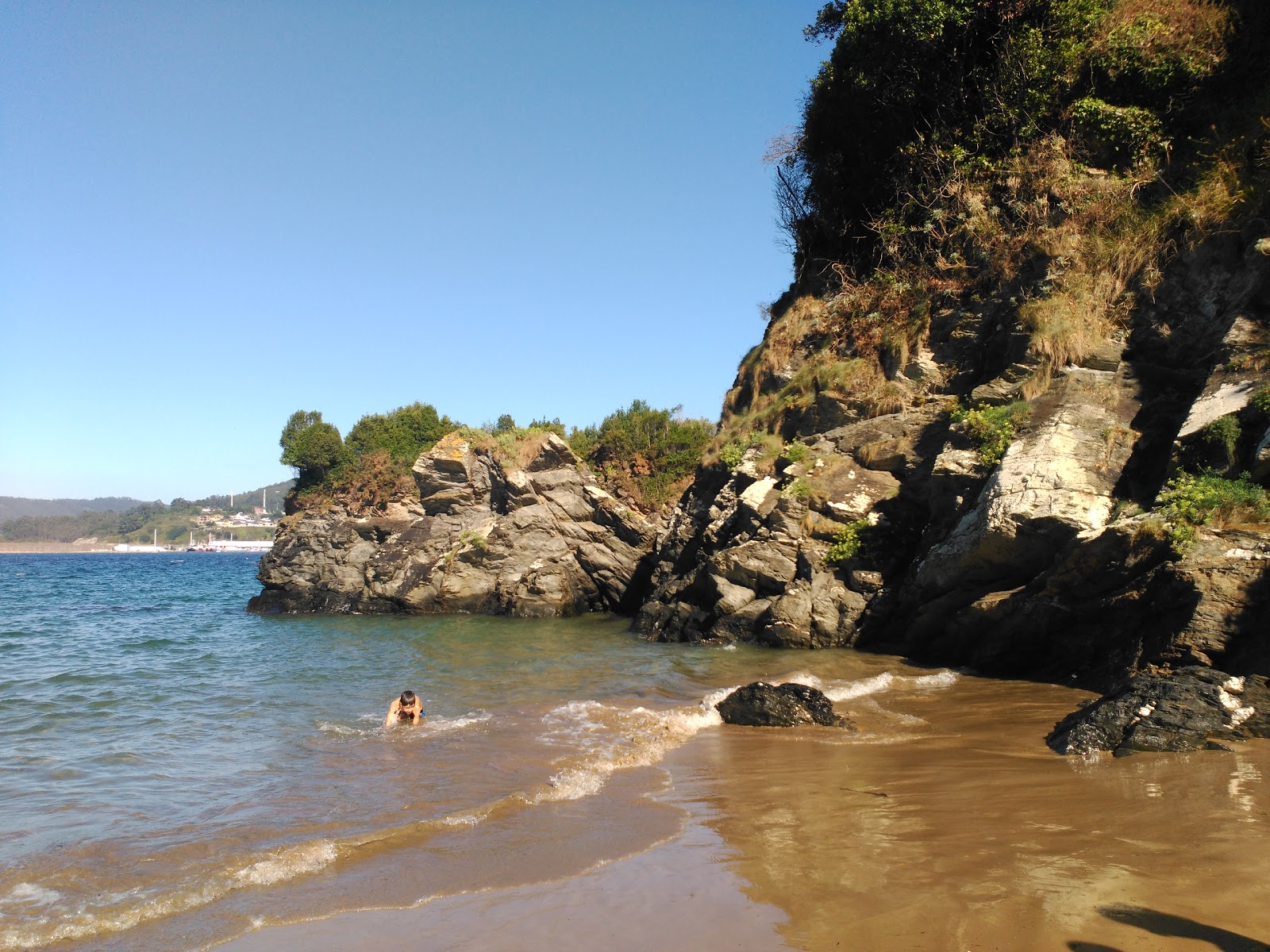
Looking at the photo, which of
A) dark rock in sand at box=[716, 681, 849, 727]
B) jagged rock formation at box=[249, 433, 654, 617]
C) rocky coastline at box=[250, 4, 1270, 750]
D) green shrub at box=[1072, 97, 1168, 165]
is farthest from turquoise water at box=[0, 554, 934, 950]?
green shrub at box=[1072, 97, 1168, 165]

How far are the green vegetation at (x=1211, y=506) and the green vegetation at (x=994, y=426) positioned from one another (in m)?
3.29

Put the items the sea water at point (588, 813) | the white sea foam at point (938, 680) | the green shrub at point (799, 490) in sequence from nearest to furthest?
1. the sea water at point (588, 813)
2. the white sea foam at point (938, 680)
3. the green shrub at point (799, 490)

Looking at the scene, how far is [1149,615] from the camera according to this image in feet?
30.1

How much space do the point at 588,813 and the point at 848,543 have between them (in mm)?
10140

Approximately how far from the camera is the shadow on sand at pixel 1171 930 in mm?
3555

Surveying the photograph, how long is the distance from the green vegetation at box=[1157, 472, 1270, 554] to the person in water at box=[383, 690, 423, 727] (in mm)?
9030

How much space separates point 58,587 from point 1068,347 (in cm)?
4455

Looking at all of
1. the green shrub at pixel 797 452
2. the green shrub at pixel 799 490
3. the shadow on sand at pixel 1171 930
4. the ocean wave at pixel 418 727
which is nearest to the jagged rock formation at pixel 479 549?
the green shrub at pixel 797 452

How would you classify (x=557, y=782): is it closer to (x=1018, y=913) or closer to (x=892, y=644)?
(x=1018, y=913)

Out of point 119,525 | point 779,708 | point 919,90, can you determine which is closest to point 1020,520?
point 779,708

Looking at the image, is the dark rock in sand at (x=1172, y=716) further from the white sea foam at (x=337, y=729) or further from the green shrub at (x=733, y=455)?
the green shrub at (x=733, y=455)

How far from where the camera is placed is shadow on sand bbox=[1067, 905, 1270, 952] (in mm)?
3555

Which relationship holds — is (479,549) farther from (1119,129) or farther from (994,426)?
(1119,129)

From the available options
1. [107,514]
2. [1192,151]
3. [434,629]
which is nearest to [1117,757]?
[1192,151]
